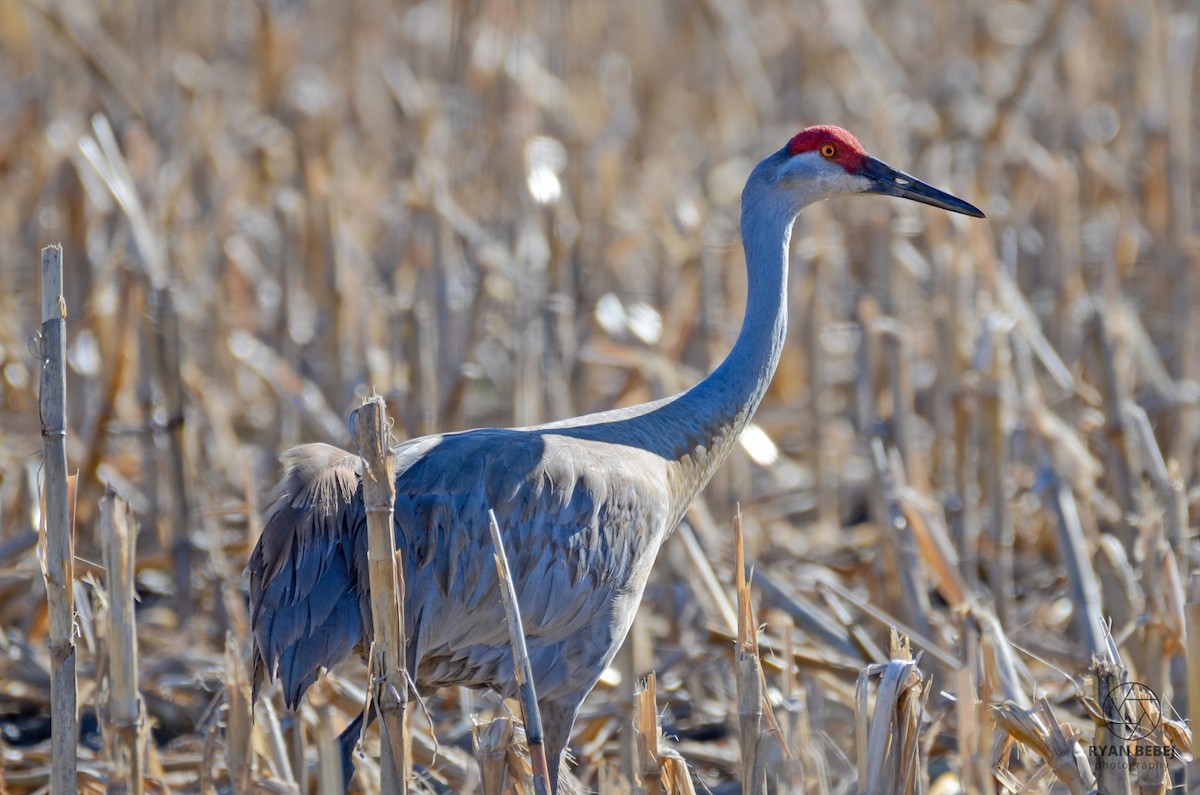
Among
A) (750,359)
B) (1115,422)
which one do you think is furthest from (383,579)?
(1115,422)

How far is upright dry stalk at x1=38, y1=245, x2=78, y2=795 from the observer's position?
239 cm

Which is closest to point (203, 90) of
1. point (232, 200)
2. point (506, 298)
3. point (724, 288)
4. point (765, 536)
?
point (232, 200)

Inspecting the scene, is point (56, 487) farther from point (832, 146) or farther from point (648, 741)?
point (832, 146)

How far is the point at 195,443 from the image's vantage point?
5.06m

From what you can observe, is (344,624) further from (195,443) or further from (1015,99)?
(1015,99)

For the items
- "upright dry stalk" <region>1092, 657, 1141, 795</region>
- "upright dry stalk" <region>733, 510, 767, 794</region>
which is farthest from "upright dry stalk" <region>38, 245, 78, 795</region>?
"upright dry stalk" <region>1092, 657, 1141, 795</region>

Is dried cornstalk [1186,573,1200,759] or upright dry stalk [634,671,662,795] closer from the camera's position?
dried cornstalk [1186,573,1200,759]

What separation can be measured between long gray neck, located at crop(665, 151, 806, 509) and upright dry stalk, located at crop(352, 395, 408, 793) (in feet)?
4.58

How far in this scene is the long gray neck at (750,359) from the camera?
3730mm

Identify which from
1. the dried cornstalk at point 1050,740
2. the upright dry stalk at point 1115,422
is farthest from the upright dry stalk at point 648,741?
the upright dry stalk at point 1115,422

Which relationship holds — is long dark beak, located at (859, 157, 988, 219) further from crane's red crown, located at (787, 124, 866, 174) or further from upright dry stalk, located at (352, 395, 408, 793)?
upright dry stalk, located at (352, 395, 408, 793)

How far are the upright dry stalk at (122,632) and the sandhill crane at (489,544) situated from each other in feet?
1.62

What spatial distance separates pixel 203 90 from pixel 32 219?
1.22m

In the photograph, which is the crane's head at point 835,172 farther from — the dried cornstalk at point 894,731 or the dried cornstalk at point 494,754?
the dried cornstalk at point 494,754
